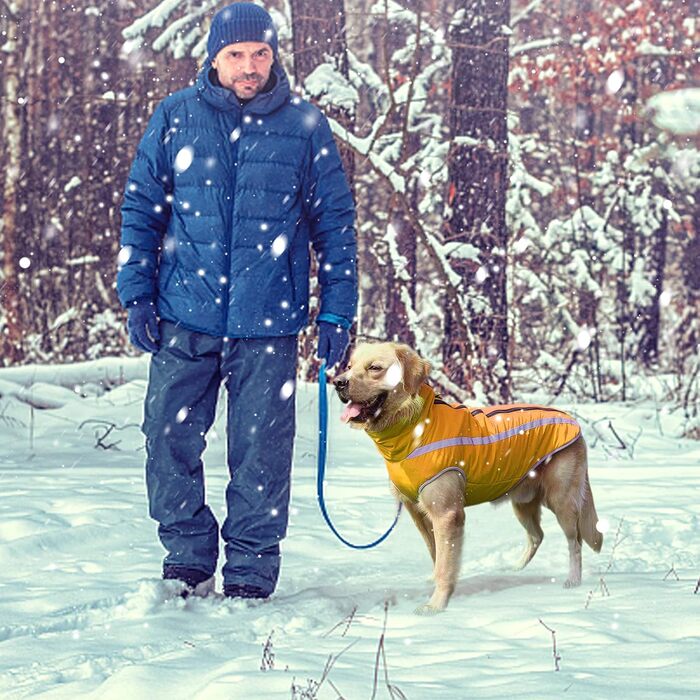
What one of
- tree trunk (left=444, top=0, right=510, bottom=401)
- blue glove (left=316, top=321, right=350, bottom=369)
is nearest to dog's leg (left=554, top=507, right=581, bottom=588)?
blue glove (left=316, top=321, right=350, bottom=369)

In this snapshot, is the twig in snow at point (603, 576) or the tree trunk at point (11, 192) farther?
the tree trunk at point (11, 192)

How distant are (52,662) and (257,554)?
1187 mm

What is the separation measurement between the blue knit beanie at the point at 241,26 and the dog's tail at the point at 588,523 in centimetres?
236

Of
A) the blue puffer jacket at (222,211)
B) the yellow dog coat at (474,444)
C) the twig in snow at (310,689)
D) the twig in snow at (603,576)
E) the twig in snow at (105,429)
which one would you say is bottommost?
the twig in snow at (105,429)

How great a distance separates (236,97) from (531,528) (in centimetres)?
235

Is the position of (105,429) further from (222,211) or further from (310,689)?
(310,689)

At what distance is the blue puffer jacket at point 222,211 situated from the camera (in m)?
4.23

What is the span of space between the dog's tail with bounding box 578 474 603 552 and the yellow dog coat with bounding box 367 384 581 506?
0.29 metres

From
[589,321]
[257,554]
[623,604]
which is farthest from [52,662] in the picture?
[589,321]

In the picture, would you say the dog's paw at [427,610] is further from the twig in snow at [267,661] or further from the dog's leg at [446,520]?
the twig in snow at [267,661]

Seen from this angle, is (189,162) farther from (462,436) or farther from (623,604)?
(623,604)

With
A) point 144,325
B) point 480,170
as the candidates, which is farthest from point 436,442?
point 480,170

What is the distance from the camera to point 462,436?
4293mm

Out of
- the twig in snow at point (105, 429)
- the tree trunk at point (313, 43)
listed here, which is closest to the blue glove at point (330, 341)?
the twig in snow at point (105, 429)
